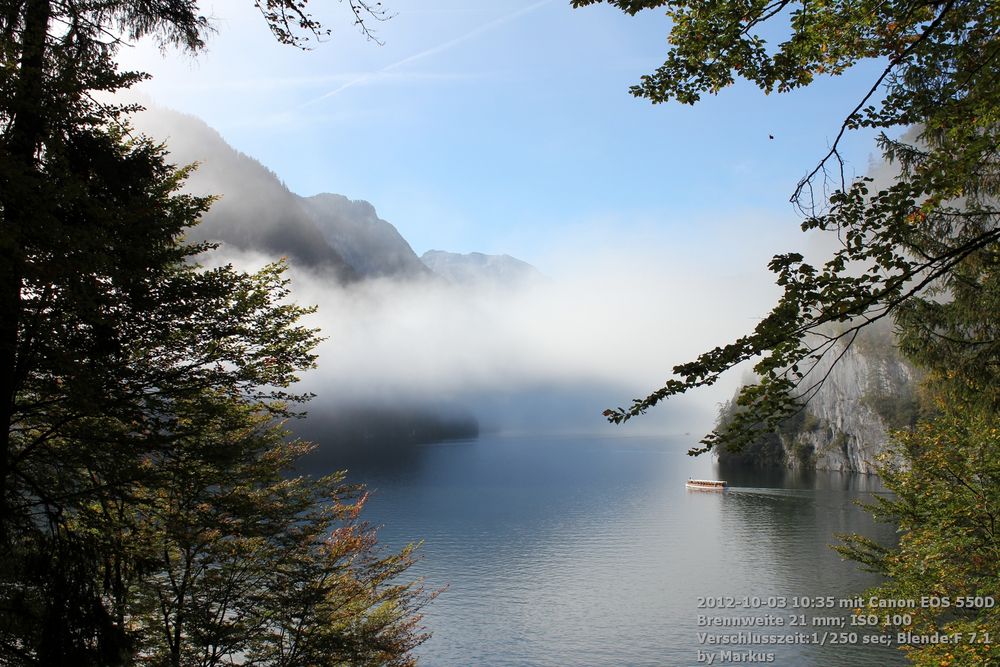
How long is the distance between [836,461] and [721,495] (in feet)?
129

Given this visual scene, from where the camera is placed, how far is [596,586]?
35.6 meters

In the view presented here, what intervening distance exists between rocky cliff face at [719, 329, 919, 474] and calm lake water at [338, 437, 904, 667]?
19286 millimetres

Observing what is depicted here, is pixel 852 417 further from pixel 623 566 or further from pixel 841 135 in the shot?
pixel 841 135

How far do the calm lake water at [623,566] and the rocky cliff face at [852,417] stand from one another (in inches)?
759

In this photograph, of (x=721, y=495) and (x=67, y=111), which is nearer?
(x=67, y=111)

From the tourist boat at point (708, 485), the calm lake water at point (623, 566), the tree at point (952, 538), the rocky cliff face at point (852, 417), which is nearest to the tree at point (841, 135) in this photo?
the tree at point (952, 538)

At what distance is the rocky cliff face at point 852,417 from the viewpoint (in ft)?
310

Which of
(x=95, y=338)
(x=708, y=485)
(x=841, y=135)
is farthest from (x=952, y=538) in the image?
(x=708, y=485)

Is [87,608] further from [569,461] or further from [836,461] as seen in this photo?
[569,461]

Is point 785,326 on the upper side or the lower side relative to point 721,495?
upper

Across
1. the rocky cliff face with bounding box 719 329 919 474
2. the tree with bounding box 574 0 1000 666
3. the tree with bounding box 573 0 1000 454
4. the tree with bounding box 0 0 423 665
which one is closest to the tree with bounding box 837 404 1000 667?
the tree with bounding box 574 0 1000 666

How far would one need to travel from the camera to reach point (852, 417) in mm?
100250

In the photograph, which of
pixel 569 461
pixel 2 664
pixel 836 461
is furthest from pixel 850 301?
pixel 569 461

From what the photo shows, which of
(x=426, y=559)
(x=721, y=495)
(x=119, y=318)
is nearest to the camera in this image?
(x=119, y=318)
